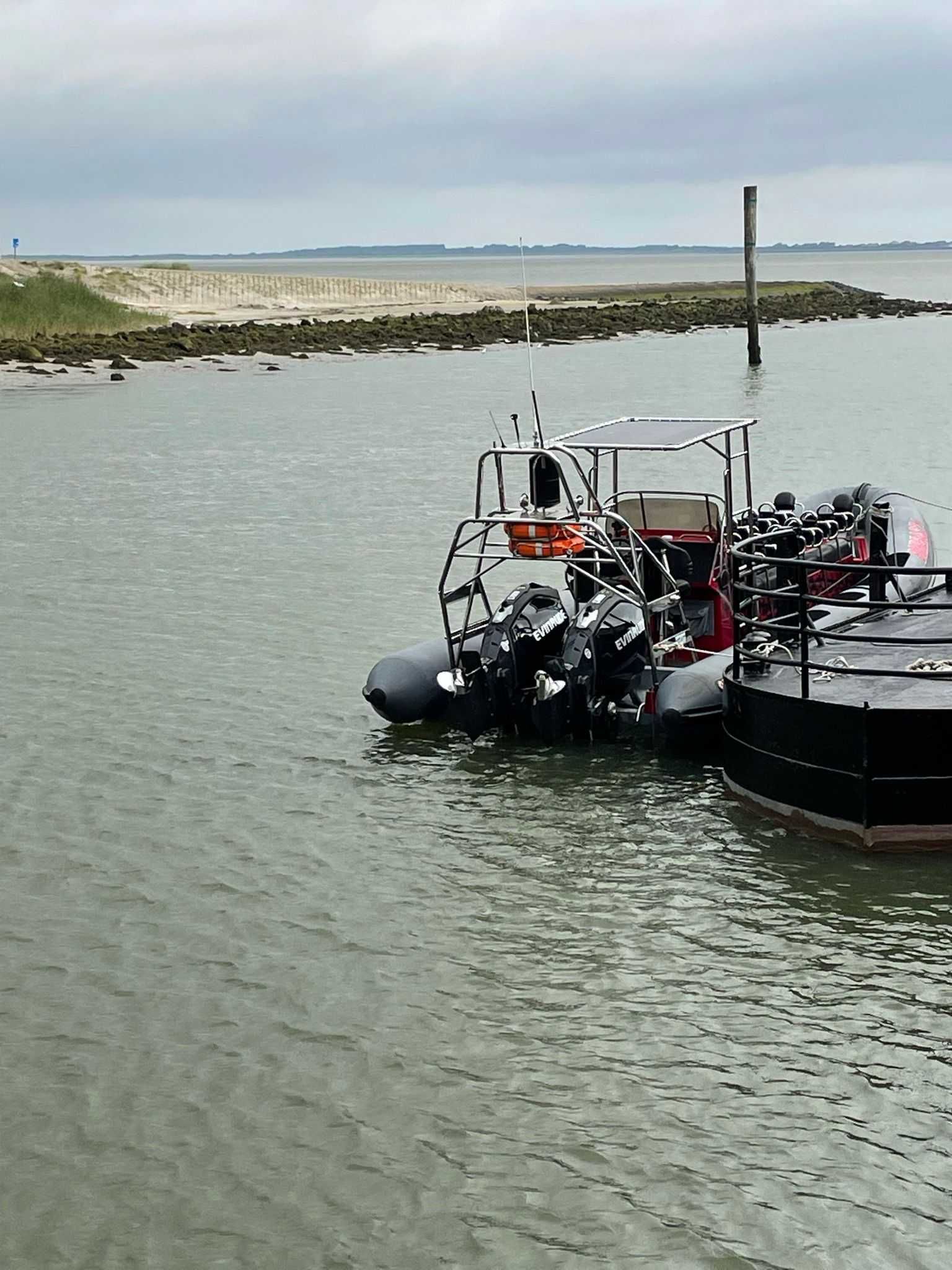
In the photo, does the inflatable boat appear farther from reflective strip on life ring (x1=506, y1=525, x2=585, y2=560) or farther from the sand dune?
the sand dune

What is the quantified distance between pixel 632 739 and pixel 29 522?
1455 centimetres

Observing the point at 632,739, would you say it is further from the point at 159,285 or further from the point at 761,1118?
the point at 159,285

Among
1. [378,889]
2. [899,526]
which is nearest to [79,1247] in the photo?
[378,889]

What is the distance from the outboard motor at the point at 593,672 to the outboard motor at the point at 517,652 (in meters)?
0.13

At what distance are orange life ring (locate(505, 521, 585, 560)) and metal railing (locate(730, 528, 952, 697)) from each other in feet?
3.87

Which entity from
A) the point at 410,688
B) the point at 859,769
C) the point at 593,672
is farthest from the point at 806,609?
the point at 410,688

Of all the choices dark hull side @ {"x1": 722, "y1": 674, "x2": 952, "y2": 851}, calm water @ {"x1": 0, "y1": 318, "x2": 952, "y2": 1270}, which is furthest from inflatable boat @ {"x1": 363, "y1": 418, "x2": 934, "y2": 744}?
dark hull side @ {"x1": 722, "y1": 674, "x2": 952, "y2": 851}

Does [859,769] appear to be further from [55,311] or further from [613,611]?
[55,311]

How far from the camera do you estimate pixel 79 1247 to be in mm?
6520

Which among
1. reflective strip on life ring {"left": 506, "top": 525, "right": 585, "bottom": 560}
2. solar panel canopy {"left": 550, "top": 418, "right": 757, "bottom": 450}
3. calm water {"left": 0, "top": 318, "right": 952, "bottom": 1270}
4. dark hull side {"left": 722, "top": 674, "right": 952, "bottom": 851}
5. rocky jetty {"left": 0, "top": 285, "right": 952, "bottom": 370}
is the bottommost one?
calm water {"left": 0, "top": 318, "right": 952, "bottom": 1270}

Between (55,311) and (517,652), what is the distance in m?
50.8

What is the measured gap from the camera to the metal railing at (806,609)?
392 inches

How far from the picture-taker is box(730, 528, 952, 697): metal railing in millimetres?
9969

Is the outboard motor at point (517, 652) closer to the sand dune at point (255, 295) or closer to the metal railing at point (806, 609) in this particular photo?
the metal railing at point (806, 609)
